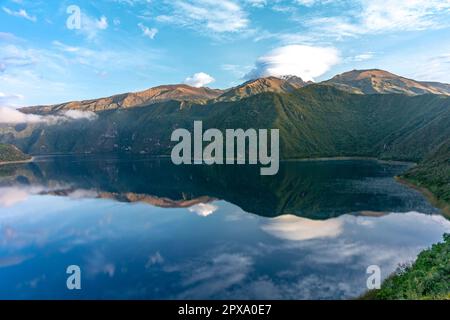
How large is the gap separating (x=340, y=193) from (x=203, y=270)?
73936 millimetres

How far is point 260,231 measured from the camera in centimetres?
7750

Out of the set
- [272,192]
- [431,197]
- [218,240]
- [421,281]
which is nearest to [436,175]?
[431,197]

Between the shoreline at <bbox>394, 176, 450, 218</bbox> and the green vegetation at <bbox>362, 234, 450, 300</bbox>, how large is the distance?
38749mm

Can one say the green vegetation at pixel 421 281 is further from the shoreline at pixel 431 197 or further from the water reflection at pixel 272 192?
the shoreline at pixel 431 197

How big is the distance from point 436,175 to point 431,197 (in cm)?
1547

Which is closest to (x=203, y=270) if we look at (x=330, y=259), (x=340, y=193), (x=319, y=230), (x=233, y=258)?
(x=233, y=258)

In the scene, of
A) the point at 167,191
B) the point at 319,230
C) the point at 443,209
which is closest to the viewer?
the point at 319,230

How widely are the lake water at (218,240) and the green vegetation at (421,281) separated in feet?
10.8

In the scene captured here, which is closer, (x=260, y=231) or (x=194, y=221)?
(x=260, y=231)

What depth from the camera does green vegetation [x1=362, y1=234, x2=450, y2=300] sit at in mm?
36138

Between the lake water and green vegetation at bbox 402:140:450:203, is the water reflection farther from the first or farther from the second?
green vegetation at bbox 402:140:450:203

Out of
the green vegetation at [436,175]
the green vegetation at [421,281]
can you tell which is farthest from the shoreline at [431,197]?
the green vegetation at [421,281]

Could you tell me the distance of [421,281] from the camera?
39.5 meters
